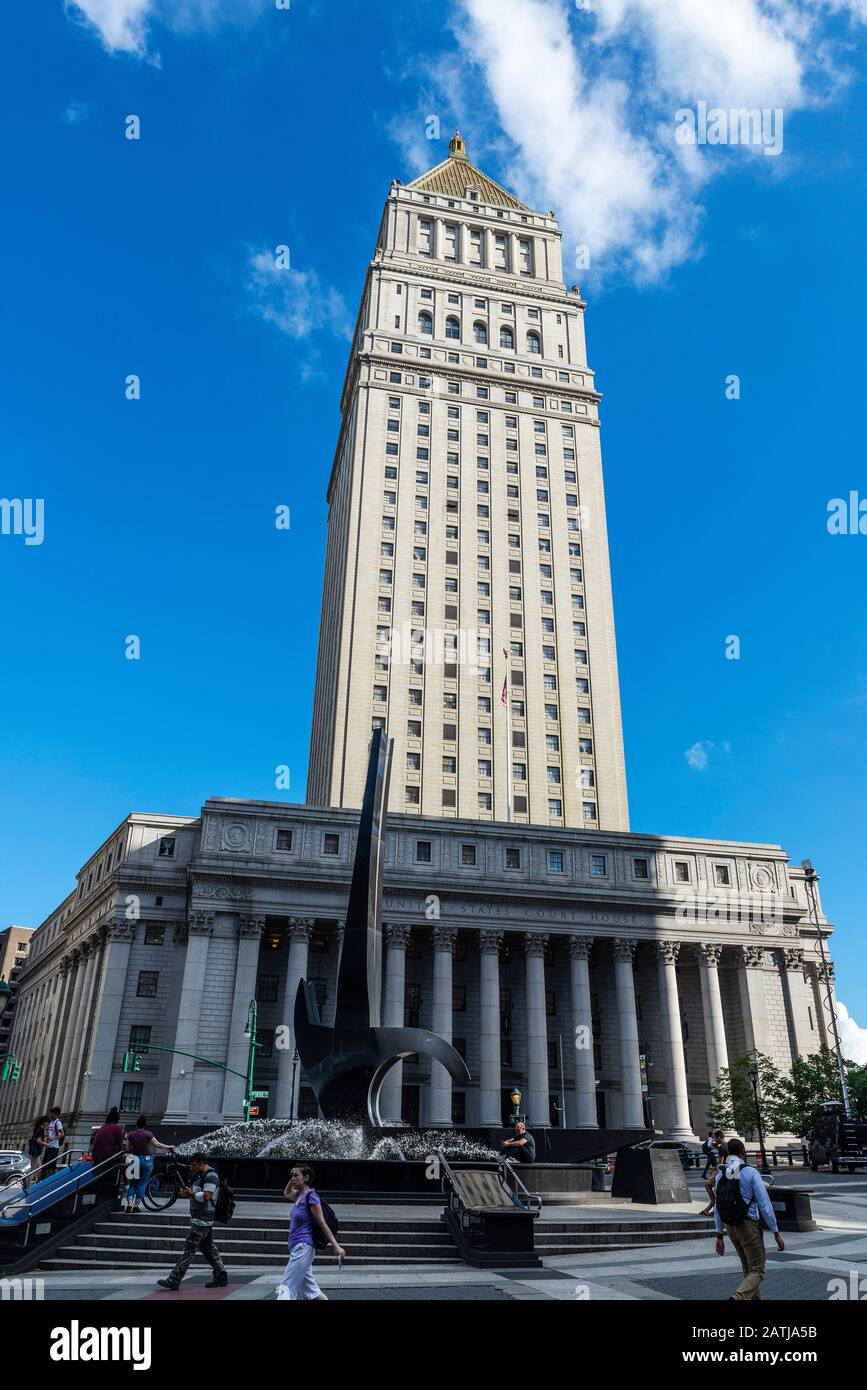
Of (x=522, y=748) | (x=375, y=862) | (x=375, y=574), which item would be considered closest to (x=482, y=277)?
(x=375, y=574)

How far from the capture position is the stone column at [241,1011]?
5809 centimetres

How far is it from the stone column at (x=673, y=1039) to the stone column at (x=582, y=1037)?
516 cm

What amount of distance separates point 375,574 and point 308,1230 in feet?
252

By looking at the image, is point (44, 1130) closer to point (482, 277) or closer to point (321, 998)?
point (321, 998)

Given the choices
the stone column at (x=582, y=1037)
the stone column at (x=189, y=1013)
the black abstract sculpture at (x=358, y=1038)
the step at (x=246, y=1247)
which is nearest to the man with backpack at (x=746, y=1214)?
the step at (x=246, y=1247)

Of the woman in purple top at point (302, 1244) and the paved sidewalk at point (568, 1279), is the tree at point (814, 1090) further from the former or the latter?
the woman in purple top at point (302, 1244)

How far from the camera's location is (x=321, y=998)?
65.8m

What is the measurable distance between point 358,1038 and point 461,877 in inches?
1534

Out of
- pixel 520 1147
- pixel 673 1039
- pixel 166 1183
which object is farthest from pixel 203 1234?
pixel 673 1039

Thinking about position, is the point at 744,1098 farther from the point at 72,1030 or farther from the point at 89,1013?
the point at 72,1030
